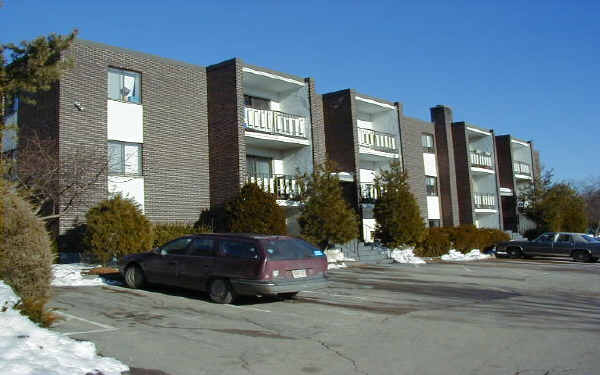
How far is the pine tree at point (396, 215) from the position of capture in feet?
77.3

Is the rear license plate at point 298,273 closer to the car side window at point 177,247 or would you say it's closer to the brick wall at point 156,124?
the car side window at point 177,247

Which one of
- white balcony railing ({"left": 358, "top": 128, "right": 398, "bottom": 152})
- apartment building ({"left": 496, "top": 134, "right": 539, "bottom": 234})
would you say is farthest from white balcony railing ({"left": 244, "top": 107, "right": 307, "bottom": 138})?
apartment building ({"left": 496, "top": 134, "right": 539, "bottom": 234})

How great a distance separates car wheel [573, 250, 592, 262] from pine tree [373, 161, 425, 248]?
761 centimetres

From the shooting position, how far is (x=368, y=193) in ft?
86.8

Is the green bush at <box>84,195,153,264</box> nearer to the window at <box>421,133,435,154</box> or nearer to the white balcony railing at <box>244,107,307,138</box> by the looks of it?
the white balcony railing at <box>244,107,307,138</box>

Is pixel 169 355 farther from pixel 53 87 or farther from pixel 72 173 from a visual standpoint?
pixel 53 87

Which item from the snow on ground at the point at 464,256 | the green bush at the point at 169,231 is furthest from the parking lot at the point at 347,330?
the snow on ground at the point at 464,256

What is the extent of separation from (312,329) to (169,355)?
2.54 metres

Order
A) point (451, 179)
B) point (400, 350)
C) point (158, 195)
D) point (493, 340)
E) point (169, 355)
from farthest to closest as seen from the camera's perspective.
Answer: point (451, 179) → point (158, 195) → point (493, 340) → point (400, 350) → point (169, 355)

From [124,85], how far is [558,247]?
800 inches

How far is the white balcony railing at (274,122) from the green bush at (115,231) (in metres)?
6.67

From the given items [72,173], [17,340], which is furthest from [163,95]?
[17,340]

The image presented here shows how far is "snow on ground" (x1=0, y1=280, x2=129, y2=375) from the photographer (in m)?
5.38

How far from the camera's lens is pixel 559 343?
7723 millimetres
